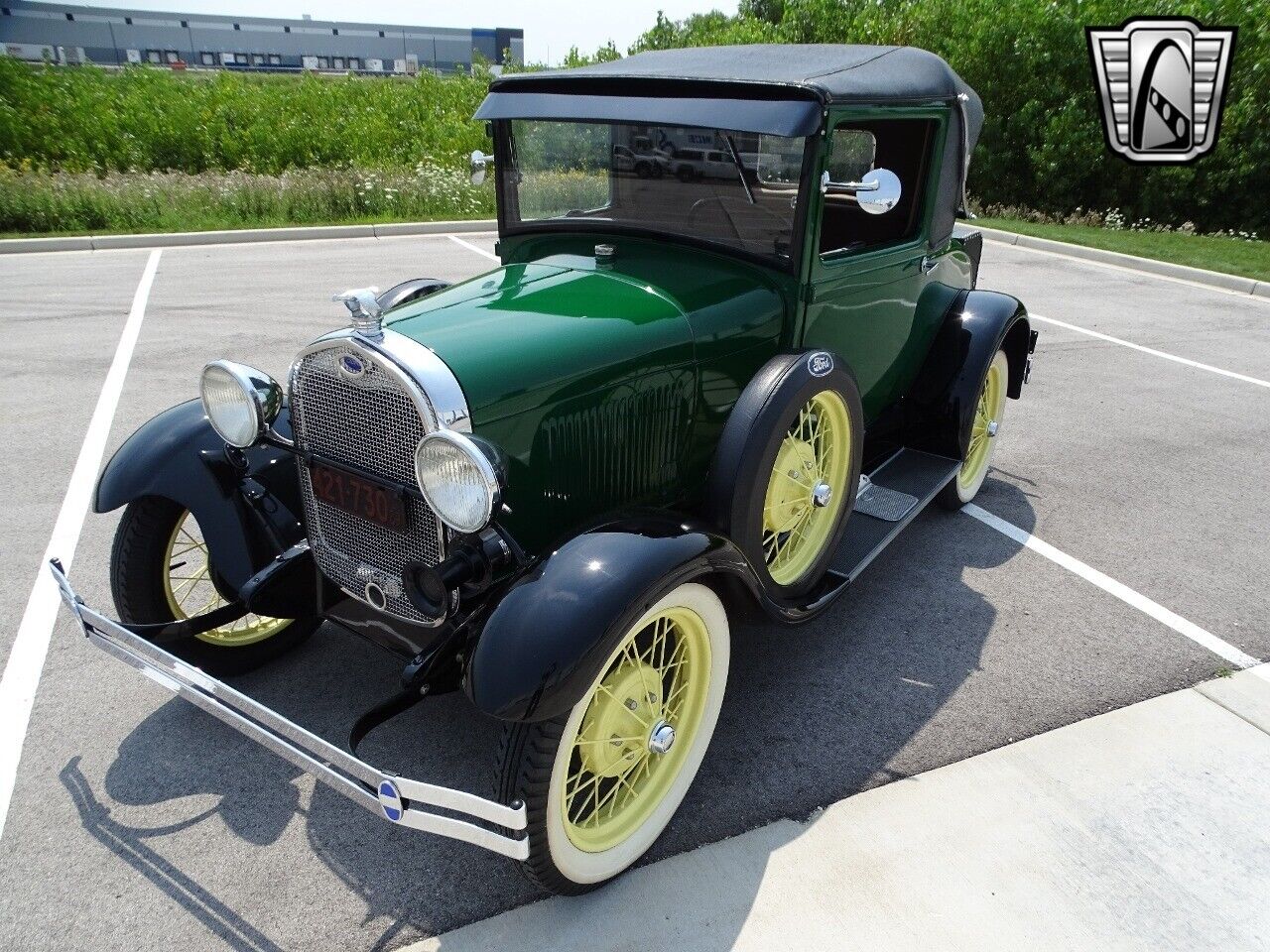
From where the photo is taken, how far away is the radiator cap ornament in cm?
225

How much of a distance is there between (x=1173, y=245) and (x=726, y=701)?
11836 mm

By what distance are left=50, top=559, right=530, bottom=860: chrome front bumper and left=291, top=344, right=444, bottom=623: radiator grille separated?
0.52 meters

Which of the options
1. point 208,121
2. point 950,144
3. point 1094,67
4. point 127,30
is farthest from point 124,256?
point 127,30

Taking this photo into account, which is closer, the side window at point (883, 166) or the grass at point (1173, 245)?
the side window at point (883, 166)

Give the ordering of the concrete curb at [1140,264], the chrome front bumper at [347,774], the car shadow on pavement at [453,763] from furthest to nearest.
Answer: the concrete curb at [1140,264]
the car shadow on pavement at [453,763]
the chrome front bumper at [347,774]

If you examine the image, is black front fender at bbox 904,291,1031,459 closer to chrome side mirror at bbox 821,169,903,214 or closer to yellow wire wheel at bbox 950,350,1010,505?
yellow wire wheel at bbox 950,350,1010,505

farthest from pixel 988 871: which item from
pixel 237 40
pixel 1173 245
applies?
pixel 237 40

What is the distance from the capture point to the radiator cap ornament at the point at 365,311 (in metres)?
2.25

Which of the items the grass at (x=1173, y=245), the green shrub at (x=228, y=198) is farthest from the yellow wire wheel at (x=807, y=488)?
the green shrub at (x=228, y=198)

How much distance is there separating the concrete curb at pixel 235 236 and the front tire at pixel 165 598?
910cm

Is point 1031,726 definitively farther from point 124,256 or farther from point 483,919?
point 124,256

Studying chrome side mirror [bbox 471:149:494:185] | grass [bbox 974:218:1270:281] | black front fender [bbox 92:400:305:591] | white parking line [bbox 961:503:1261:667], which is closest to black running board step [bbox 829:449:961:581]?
white parking line [bbox 961:503:1261:667]

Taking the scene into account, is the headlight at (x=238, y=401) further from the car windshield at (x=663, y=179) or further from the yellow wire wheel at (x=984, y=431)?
the yellow wire wheel at (x=984, y=431)

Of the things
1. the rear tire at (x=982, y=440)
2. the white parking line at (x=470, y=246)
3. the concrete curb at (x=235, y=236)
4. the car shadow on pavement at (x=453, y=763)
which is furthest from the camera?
the white parking line at (x=470, y=246)
